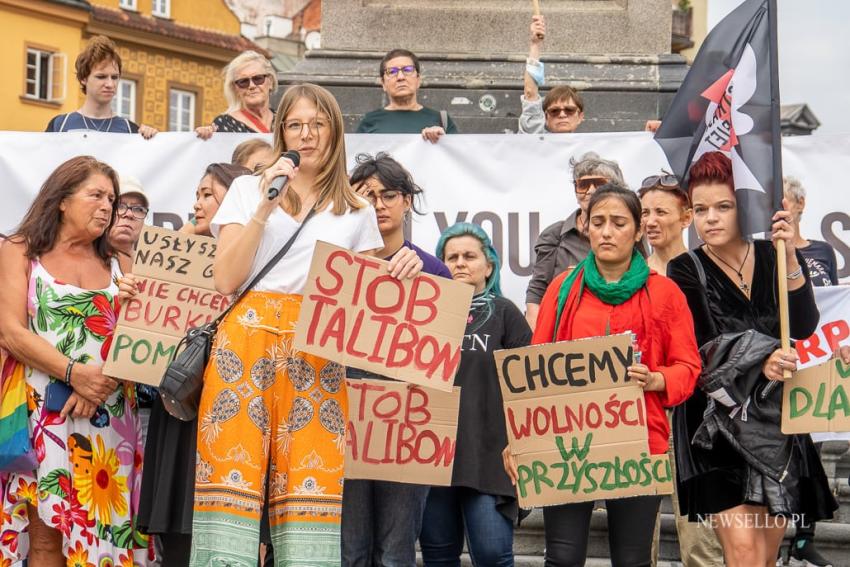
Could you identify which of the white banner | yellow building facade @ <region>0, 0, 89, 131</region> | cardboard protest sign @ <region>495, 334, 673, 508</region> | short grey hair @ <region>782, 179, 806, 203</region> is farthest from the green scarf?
yellow building facade @ <region>0, 0, 89, 131</region>

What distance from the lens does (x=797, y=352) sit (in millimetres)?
6203

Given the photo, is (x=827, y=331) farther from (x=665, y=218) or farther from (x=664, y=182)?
(x=664, y=182)

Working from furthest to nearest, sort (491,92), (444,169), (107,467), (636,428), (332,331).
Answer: (491,92), (444,169), (107,467), (636,428), (332,331)

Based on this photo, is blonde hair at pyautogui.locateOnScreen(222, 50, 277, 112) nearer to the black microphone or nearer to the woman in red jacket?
the woman in red jacket

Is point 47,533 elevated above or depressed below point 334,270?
below

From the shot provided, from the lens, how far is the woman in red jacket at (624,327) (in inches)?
237

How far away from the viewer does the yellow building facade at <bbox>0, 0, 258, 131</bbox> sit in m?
43.8

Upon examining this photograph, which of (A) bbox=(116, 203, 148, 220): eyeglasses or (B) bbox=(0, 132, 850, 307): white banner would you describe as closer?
(A) bbox=(116, 203, 148, 220): eyeglasses

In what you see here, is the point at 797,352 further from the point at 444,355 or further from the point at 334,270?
the point at 334,270

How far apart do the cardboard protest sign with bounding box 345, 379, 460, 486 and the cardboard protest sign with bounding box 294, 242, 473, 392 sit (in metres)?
0.56

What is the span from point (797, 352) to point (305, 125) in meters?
2.16

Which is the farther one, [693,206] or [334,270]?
[693,206]

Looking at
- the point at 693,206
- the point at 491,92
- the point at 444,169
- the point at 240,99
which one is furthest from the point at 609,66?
the point at 693,206

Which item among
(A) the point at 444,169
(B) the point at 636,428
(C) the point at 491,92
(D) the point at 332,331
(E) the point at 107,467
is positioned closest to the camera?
(D) the point at 332,331
